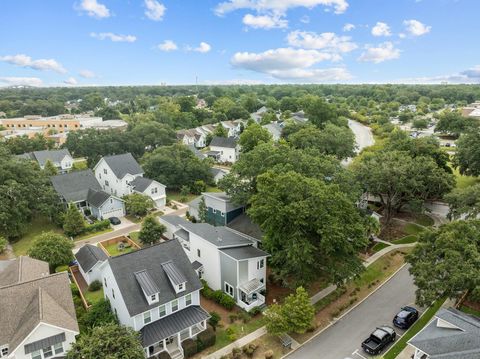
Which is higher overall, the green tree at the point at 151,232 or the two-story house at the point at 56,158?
the two-story house at the point at 56,158

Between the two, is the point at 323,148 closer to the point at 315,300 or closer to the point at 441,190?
the point at 441,190

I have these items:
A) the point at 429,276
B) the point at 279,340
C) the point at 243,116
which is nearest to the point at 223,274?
the point at 279,340

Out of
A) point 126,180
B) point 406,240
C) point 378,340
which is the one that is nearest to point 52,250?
point 126,180

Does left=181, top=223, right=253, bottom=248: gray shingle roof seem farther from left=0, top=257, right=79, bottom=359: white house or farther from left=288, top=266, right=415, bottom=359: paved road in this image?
left=0, top=257, right=79, bottom=359: white house

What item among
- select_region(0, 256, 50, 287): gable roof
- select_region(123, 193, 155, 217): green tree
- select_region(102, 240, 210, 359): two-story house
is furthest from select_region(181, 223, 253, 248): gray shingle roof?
select_region(123, 193, 155, 217): green tree

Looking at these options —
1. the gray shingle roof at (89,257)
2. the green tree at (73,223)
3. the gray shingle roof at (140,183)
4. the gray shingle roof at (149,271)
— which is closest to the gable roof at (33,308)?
the gray shingle roof at (149,271)

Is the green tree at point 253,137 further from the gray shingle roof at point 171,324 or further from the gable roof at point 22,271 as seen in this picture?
the gray shingle roof at point 171,324
